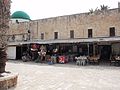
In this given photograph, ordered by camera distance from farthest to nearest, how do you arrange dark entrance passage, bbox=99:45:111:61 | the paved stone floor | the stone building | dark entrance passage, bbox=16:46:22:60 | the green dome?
the green dome, dark entrance passage, bbox=16:46:22:60, dark entrance passage, bbox=99:45:111:61, the stone building, the paved stone floor

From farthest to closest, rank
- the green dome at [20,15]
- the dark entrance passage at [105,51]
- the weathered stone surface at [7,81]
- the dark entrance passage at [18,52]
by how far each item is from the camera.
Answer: the green dome at [20,15], the dark entrance passage at [18,52], the dark entrance passage at [105,51], the weathered stone surface at [7,81]

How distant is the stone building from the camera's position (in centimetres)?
2353

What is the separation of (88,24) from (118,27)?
138 inches

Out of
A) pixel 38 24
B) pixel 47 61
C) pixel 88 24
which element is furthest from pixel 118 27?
pixel 38 24

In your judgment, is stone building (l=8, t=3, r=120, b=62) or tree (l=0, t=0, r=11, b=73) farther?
stone building (l=8, t=3, r=120, b=62)

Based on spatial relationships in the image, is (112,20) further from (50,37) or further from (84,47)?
(50,37)

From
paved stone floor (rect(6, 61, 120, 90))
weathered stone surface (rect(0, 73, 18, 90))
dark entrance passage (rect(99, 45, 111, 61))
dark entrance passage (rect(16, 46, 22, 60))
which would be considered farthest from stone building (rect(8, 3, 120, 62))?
weathered stone surface (rect(0, 73, 18, 90))

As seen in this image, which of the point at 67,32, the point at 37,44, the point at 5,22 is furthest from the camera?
the point at 67,32

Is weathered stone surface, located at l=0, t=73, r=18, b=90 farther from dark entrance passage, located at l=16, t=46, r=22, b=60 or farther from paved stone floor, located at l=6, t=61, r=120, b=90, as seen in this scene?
dark entrance passage, located at l=16, t=46, r=22, b=60

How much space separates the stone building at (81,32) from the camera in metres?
23.5

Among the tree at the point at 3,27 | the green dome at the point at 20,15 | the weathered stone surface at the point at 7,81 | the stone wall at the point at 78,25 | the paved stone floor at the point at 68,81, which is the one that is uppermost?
the green dome at the point at 20,15

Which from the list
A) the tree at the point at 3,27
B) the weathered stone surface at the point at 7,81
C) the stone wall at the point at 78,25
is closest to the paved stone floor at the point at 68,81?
the weathered stone surface at the point at 7,81

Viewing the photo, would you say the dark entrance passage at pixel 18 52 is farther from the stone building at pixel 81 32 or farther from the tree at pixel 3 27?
the tree at pixel 3 27

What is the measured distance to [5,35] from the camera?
881 centimetres
